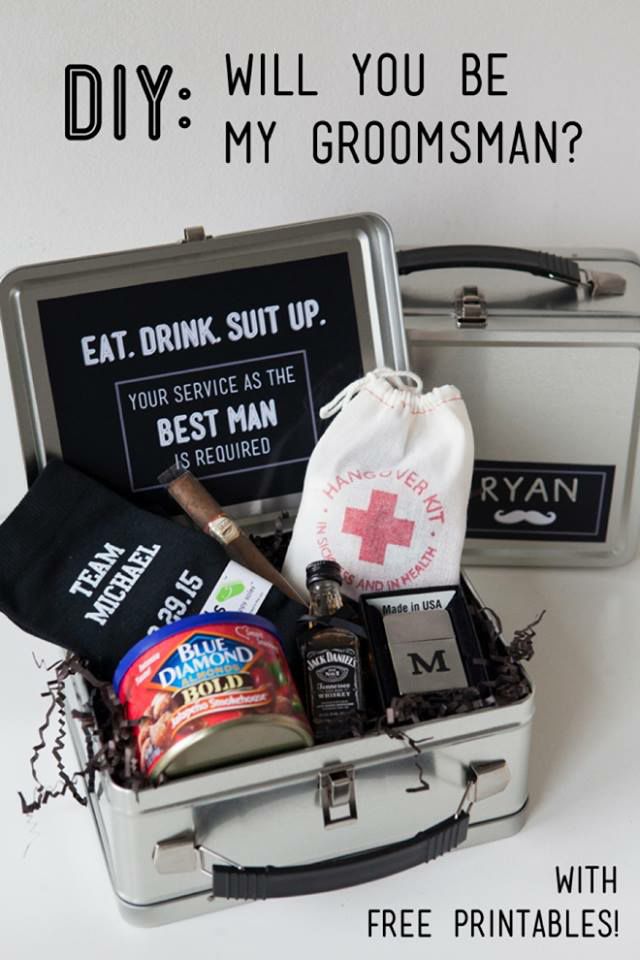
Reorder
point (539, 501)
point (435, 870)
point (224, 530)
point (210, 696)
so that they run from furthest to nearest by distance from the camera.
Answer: point (539, 501), point (224, 530), point (435, 870), point (210, 696)

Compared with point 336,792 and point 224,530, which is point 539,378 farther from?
point 336,792

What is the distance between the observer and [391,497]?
0.99 meters

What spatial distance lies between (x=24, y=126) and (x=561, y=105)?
0.49 metres

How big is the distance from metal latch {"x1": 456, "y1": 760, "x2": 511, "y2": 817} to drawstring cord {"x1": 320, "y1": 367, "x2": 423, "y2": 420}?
33 cm

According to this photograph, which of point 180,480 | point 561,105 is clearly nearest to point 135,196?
point 180,480

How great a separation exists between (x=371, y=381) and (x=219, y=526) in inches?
7.1

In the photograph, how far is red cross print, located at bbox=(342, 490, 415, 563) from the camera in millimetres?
988

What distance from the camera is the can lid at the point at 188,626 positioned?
815 mm

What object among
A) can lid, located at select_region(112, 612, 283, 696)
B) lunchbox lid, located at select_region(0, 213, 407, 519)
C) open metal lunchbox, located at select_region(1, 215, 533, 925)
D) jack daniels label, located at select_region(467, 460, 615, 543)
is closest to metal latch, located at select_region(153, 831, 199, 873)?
open metal lunchbox, located at select_region(1, 215, 533, 925)

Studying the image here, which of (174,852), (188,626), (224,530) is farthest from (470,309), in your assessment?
(174,852)

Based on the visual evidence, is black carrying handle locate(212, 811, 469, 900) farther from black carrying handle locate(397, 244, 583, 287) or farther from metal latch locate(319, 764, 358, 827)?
black carrying handle locate(397, 244, 583, 287)

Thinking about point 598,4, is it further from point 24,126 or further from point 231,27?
point 24,126

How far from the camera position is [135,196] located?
1.15m

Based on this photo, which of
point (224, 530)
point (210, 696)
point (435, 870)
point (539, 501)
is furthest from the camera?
point (539, 501)
